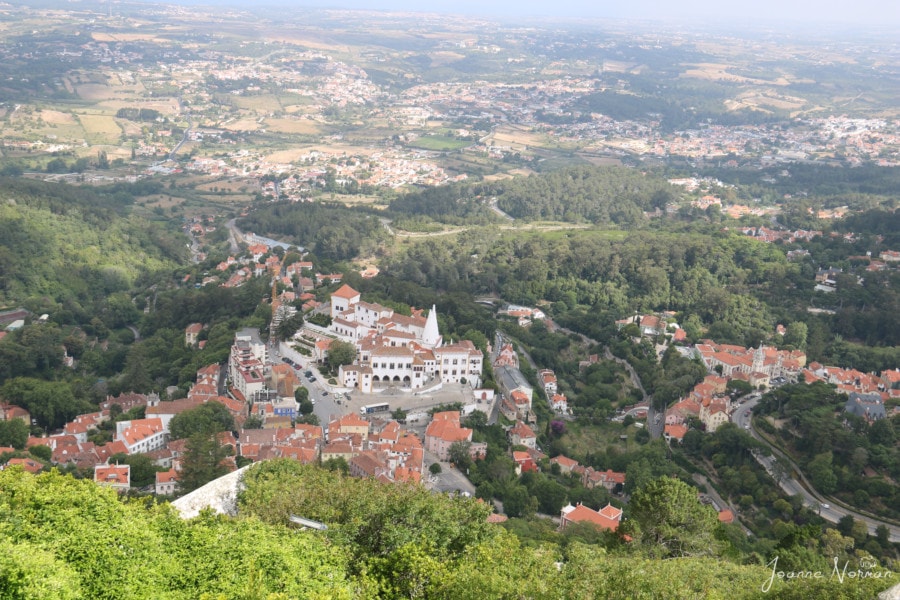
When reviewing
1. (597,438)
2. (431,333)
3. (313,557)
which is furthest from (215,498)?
(597,438)

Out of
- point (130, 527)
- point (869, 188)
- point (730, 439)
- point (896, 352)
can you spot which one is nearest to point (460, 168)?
point (869, 188)

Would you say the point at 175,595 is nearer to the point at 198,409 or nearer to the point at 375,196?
the point at 198,409

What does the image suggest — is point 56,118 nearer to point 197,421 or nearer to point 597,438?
point 197,421

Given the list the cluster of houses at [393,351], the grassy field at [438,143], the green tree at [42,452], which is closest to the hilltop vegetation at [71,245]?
the cluster of houses at [393,351]

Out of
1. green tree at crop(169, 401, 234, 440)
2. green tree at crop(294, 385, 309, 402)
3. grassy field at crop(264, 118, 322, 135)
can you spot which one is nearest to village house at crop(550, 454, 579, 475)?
green tree at crop(294, 385, 309, 402)

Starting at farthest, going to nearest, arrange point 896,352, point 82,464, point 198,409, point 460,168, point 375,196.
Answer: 1. point 460,168
2. point 375,196
3. point 896,352
4. point 198,409
5. point 82,464

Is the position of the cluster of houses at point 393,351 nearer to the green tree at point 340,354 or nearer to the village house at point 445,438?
the green tree at point 340,354
